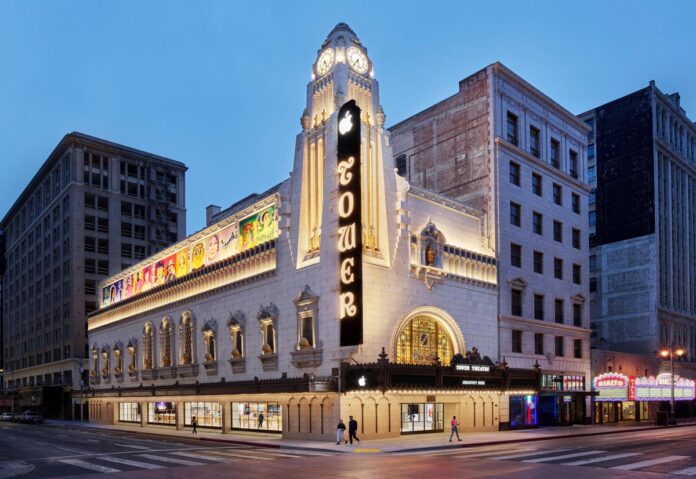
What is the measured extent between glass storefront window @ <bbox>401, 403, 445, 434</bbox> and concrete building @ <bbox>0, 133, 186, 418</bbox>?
63664mm

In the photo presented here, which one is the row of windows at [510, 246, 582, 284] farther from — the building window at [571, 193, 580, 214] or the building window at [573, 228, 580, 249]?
the building window at [571, 193, 580, 214]

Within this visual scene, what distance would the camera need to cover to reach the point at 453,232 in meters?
48.1

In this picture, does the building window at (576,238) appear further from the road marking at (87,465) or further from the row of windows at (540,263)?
the road marking at (87,465)

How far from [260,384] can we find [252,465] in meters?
17.8

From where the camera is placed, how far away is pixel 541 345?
53.6 metres

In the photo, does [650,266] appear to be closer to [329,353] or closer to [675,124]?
[675,124]

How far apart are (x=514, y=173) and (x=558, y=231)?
7.78m

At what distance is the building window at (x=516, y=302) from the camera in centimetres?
5159

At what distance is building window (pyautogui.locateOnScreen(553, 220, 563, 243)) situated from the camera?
57094 millimetres

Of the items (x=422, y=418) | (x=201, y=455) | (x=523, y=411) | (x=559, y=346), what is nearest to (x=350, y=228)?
(x=422, y=418)

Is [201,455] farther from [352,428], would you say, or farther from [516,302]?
[516,302]

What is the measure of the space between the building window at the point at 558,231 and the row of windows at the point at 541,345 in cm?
810

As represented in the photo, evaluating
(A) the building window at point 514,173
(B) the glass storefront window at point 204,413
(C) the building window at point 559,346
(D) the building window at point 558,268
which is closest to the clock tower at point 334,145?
(A) the building window at point 514,173

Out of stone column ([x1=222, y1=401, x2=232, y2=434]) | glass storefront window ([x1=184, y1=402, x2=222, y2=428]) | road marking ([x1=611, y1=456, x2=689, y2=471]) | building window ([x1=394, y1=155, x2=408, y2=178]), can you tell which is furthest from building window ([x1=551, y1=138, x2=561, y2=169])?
road marking ([x1=611, y1=456, x2=689, y2=471])
